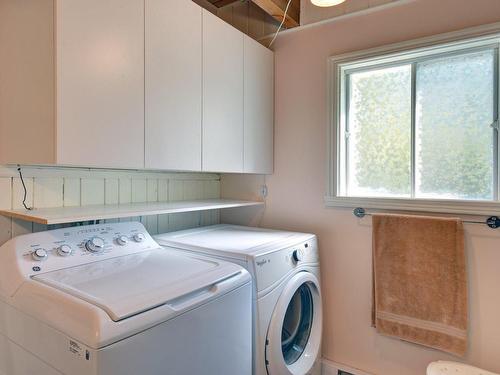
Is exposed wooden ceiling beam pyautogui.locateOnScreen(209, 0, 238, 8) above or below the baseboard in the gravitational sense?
above

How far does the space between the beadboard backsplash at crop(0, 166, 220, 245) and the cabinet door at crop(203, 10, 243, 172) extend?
1.48 ft

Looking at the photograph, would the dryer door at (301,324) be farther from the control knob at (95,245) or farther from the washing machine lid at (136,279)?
the control knob at (95,245)

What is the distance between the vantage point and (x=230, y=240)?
1.80 meters

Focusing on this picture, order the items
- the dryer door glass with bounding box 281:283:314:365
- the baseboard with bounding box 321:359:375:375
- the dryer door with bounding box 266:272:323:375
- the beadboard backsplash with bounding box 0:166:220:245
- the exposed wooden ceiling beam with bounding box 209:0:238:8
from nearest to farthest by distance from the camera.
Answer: the beadboard backsplash with bounding box 0:166:220:245
the dryer door with bounding box 266:272:323:375
the dryer door glass with bounding box 281:283:314:365
the baseboard with bounding box 321:359:375:375
the exposed wooden ceiling beam with bounding box 209:0:238:8

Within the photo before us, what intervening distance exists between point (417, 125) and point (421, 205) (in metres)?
0.47

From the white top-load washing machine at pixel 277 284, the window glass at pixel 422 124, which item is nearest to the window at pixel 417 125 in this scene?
the window glass at pixel 422 124

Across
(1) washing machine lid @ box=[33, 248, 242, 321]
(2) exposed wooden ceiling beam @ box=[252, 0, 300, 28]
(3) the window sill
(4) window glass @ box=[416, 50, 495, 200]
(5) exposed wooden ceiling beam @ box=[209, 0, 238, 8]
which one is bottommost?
(1) washing machine lid @ box=[33, 248, 242, 321]

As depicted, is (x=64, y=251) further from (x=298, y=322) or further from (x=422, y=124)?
(x=422, y=124)

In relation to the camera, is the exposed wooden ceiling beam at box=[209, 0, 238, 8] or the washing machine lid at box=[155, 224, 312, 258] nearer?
the washing machine lid at box=[155, 224, 312, 258]

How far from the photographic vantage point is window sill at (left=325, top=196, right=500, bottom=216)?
63.1 inches

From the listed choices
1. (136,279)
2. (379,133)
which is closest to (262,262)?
(136,279)

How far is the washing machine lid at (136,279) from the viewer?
3.15ft

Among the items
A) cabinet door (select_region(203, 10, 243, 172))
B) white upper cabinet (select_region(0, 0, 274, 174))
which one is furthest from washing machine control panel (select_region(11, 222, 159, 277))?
cabinet door (select_region(203, 10, 243, 172))

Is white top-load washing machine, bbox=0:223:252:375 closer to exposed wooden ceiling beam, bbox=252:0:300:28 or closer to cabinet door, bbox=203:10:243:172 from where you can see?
cabinet door, bbox=203:10:243:172
